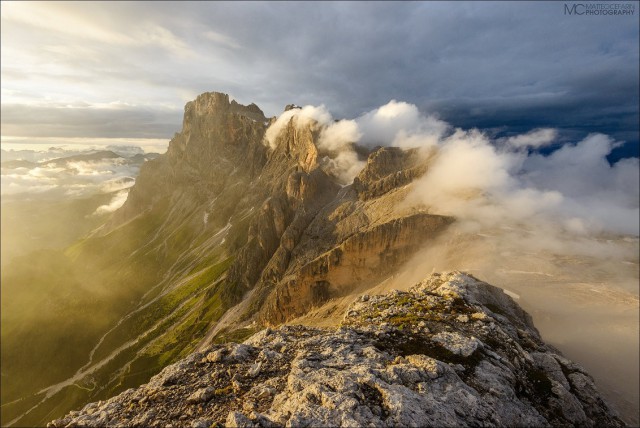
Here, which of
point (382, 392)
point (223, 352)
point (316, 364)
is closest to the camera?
point (382, 392)

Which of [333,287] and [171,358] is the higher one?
[333,287]

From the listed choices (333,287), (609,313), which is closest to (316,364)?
(609,313)

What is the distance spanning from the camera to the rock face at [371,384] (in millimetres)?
19250

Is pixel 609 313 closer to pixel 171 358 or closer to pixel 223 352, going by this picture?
pixel 223 352

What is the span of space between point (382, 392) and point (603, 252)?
134953 millimetres

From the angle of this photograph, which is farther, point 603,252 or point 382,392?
point 603,252

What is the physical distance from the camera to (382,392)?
20.1 m

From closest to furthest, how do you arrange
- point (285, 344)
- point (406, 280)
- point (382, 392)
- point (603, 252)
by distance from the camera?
point (382, 392)
point (285, 344)
point (603, 252)
point (406, 280)

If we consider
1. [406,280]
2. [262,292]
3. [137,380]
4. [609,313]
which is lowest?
[137,380]

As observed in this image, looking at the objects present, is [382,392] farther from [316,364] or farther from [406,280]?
[406,280]

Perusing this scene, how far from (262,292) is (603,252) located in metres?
156

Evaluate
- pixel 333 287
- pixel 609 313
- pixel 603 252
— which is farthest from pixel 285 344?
pixel 603 252

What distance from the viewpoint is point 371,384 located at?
2084 cm

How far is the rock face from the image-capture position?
19.2 meters
